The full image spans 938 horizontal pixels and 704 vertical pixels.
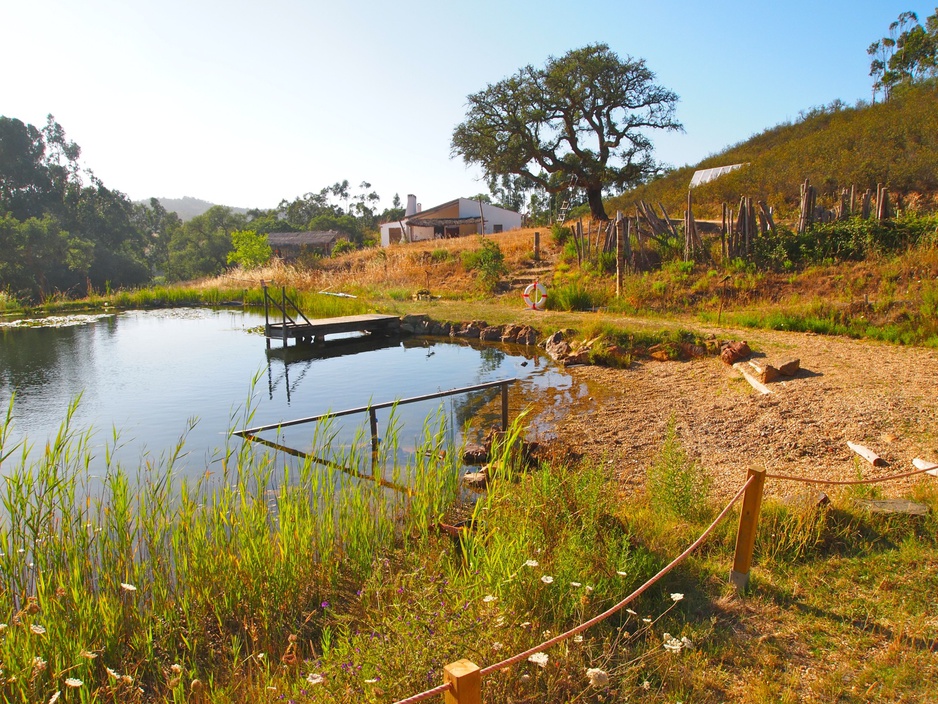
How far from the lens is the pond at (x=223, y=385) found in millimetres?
7855

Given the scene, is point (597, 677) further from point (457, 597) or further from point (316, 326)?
point (316, 326)

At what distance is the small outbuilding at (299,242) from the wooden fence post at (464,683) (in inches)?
1799

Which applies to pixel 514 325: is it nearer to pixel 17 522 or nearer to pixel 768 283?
pixel 768 283

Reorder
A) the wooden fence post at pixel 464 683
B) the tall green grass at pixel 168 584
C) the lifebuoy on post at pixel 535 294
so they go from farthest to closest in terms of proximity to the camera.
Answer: the lifebuoy on post at pixel 535 294 → the tall green grass at pixel 168 584 → the wooden fence post at pixel 464 683

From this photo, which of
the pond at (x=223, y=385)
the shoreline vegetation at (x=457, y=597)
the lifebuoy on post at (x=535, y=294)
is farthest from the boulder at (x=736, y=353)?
the lifebuoy on post at (x=535, y=294)

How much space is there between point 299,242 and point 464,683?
48.2 metres

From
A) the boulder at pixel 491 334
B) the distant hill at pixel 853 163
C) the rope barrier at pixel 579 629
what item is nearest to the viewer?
the rope barrier at pixel 579 629

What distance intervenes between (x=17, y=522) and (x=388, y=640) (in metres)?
2.35

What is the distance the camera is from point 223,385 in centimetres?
1113

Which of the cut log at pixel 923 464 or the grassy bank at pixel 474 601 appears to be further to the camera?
the cut log at pixel 923 464

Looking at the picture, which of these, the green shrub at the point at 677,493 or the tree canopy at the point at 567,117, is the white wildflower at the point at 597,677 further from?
the tree canopy at the point at 567,117

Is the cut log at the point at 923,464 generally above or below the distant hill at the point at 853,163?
below

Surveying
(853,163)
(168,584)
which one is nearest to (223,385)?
(168,584)

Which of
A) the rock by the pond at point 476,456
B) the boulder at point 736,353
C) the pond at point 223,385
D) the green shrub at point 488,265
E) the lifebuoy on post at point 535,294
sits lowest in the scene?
the rock by the pond at point 476,456
